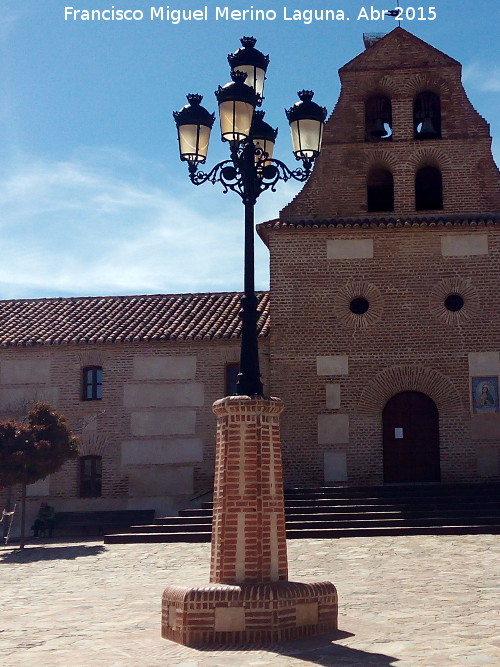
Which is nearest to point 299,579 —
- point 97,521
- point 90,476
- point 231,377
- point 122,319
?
point 97,521

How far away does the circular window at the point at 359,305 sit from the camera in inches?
883

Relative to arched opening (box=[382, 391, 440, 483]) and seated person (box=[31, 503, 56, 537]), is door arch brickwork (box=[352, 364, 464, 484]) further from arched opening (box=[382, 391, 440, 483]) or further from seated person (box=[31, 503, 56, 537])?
seated person (box=[31, 503, 56, 537])

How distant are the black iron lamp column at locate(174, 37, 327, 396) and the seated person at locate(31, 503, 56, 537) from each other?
47.7ft

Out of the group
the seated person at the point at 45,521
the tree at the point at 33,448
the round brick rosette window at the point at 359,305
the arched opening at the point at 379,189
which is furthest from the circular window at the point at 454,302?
the seated person at the point at 45,521

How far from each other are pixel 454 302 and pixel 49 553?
11609 millimetres

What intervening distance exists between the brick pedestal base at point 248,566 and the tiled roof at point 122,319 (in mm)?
14424

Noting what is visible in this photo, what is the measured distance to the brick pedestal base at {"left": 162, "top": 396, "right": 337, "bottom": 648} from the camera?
7.80 meters

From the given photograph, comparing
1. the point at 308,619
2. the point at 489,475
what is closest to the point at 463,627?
the point at 308,619

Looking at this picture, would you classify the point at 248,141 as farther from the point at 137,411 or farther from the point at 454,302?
the point at 137,411

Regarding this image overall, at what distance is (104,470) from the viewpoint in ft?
77.5

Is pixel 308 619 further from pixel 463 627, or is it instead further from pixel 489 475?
pixel 489 475

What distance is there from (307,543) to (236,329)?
8769 millimetres

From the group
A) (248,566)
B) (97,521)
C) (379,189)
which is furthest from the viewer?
(379,189)

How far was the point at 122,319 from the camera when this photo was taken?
25.7m
